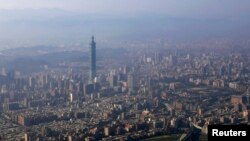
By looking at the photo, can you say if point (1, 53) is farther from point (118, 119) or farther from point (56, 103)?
point (118, 119)

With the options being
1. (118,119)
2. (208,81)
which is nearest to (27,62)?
(208,81)

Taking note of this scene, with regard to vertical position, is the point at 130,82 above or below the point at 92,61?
below

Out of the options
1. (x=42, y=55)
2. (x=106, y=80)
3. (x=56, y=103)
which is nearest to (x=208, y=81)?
(x=106, y=80)

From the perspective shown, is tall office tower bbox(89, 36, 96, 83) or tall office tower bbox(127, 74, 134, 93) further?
tall office tower bbox(89, 36, 96, 83)

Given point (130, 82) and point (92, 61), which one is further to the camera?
point (92, 61)

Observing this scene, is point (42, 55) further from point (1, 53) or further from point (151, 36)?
point (151, 36)

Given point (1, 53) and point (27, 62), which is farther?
point (1, 53)

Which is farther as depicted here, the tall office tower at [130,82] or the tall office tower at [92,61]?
the tall office tower at [92,61]

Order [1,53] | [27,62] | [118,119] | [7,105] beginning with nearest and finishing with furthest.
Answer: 1. [118,119]
2. [7,105]
3. [27,62]
4. [1,53]

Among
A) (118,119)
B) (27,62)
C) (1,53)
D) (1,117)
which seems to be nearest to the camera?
(118,119)
